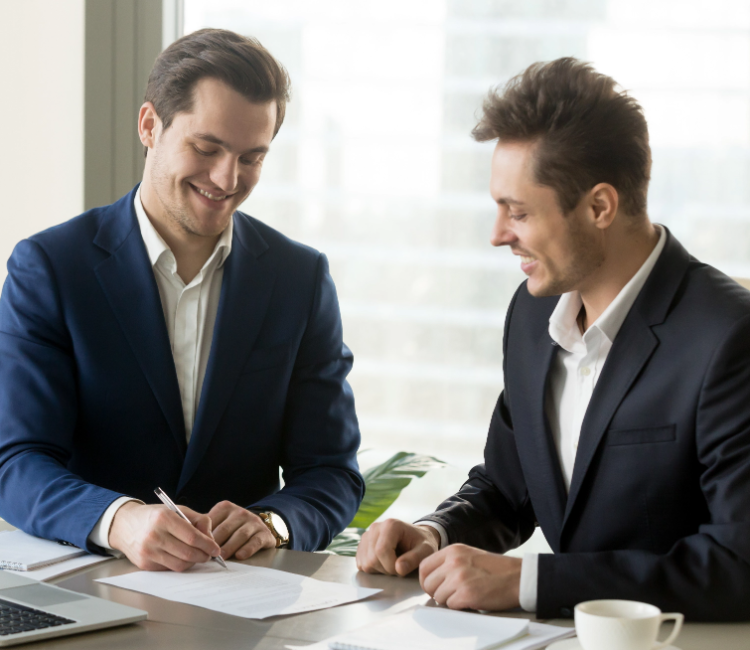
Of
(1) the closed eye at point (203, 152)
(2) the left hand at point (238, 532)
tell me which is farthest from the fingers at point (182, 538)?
(1) the closed eye at point (203, 152)

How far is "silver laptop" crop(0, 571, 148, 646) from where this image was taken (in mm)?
1220

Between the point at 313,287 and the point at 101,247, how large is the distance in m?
0.49

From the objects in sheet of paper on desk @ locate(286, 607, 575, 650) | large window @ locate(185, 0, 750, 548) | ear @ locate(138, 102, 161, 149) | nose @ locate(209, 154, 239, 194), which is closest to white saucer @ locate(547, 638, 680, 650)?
sheet of paper on desk @ locate(286, 607, 575, 650)

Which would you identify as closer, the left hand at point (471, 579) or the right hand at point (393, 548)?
the left hand at point (471, 579)

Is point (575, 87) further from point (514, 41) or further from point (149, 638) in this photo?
point (514, 41)

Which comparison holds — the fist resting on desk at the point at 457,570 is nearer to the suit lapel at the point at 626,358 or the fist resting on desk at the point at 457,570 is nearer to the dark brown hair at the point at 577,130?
the suit lapel at the point at 626,358

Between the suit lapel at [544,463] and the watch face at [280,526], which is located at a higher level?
the suit lapel at [544,463]

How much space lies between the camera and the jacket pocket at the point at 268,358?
2.09 m

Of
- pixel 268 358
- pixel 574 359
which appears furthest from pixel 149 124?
pixel 574 359

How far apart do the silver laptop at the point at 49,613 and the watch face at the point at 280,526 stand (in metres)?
0.48

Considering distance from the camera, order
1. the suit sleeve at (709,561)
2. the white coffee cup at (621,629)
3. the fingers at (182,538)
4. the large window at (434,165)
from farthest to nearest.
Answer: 1. the large window at (434,165)
2. the fingers at (182,538)
3. the suit sleeve at (709,561)
4. the white coffee cup at (621,629)

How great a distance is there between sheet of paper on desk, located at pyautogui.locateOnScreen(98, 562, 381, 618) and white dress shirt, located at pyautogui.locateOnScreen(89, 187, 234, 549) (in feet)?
1.81

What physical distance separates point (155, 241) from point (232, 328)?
0.85 ft

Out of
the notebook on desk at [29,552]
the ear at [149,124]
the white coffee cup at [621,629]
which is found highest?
the ear at [149,124]
